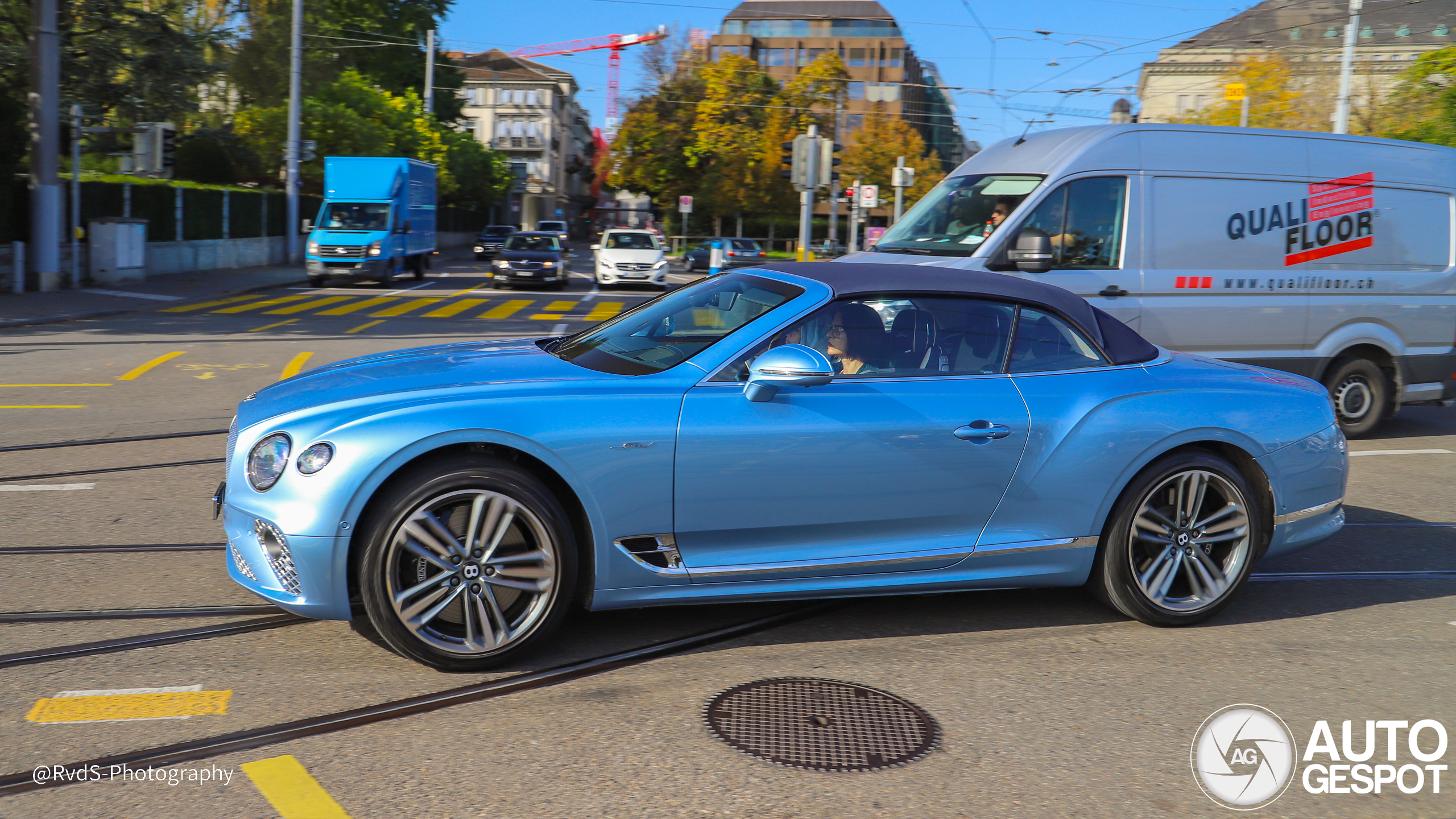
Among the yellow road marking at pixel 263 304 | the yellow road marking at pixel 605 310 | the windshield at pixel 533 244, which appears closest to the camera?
the yellow road marking at pixel 263 304

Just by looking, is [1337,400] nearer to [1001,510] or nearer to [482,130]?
[1001,510]

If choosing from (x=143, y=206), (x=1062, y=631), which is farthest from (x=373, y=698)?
(x=143, y=206)

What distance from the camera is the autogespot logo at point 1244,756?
344 cm

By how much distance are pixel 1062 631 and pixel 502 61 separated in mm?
115586

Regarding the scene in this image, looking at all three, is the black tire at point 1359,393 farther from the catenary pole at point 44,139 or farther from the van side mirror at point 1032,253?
the catenary pole at point 44,139

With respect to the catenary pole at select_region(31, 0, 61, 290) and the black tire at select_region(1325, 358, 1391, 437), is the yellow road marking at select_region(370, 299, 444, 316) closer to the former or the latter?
the catenary pole at select_region(31, 0, 61, 290)

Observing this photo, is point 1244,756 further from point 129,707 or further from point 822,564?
point 129,707

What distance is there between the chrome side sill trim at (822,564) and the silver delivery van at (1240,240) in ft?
13.8

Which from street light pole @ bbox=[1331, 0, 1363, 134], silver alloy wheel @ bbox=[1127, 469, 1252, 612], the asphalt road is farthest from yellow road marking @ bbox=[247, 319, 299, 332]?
street light pole @ bbox=[1331, 0, 1363, 134]

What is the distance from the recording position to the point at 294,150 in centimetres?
3403

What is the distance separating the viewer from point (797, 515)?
4320 millimetres

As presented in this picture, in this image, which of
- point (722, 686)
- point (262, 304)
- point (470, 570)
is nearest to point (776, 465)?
point (722, 686)

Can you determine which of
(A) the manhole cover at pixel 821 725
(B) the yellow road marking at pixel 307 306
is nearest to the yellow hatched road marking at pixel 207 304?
(B) the yellow road marking at pixel 307 306

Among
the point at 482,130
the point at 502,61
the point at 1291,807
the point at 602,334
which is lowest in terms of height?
the point at 1291,807
